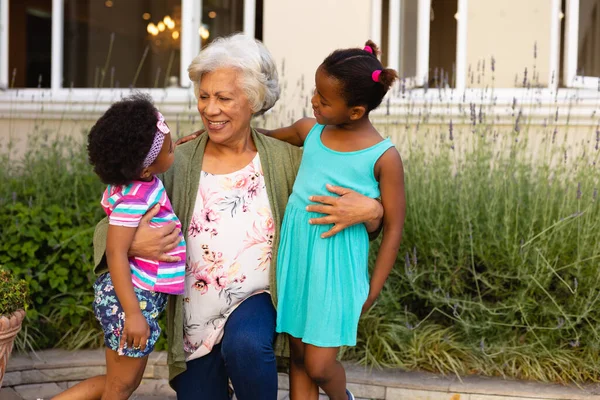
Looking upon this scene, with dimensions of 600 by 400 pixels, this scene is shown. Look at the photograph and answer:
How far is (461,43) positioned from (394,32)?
0.49 meters

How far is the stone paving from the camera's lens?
10.8 feet

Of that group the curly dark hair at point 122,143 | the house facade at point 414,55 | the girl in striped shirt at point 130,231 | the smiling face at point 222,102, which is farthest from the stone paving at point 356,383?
the house facade at point 414,55

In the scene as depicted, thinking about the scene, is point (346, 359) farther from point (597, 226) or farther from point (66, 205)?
point (66, 205)

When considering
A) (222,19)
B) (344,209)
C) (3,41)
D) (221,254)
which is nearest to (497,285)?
(344,209)

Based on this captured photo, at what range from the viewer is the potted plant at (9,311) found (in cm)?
284

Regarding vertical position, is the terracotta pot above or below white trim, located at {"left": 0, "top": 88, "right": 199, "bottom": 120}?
below

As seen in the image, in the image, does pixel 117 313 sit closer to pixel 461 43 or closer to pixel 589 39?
pixel 461 43

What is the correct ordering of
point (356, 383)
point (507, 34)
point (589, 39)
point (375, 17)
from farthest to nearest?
point (589, 39), point (507, 34), point (375, 17), point (356, 383)

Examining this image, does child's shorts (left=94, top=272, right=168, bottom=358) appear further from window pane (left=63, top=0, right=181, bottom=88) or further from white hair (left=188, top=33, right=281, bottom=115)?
window pane (left=63, top=0, right=181, bottom=88)

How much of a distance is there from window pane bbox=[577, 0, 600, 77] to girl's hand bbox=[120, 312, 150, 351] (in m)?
4.61

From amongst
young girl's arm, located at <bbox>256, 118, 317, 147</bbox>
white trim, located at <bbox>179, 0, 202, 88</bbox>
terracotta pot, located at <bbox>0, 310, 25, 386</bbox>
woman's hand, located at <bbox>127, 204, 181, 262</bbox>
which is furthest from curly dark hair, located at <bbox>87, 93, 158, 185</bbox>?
white trim, located at <bbox>179, 0, 202, 88</bbox>

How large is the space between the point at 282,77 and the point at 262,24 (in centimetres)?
53

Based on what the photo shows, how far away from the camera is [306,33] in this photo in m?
5.47

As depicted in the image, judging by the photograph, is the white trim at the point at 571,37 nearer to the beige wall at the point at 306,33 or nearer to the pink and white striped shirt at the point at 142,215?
the beige wall at the point at 306,33
